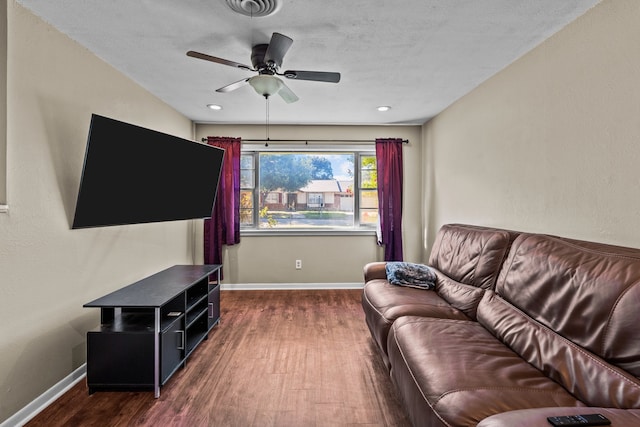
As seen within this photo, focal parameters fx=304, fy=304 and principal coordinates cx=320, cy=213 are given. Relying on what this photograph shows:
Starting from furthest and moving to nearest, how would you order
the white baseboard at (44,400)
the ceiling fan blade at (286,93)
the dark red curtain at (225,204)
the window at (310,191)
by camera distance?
the window at (310,191) < the dark red curtain at (225,204) < the ceiling fan blade at (286,93) < the white baseboard at (44,400)

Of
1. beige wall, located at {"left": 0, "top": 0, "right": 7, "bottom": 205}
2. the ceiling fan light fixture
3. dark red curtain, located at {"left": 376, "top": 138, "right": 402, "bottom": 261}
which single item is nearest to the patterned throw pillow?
dark red curtain, located at {"left": 376, "top": 138, "right": 402, "bottom": 261}

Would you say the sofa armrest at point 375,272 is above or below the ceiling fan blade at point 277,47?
below

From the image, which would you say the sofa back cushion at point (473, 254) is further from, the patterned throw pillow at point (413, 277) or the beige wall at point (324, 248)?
the beige wall at point (324, 248)

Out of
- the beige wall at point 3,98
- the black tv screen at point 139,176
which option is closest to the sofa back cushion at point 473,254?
the black tv screen at point 139,176

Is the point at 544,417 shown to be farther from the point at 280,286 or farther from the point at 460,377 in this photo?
the point at 280,286

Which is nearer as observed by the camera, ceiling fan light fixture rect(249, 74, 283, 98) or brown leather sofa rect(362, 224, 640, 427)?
brown leather sofa rect(362, 224, 640, 427)

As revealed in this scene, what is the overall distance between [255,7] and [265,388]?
91.9 inches

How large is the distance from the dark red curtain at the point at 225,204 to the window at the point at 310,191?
259 mm

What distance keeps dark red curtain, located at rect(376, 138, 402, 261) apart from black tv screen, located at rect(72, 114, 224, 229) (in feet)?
7.08

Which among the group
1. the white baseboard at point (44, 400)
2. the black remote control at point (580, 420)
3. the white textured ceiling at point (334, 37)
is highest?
the white textured ceiling at point (334, 37)

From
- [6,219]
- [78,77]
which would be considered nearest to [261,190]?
[78,77]

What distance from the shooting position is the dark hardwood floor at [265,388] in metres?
1.74

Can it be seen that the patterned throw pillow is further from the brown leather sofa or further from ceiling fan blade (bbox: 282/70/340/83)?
ceiling fan blade (bbox: 282/70/340/83)

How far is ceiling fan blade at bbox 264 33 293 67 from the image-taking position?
175 cm
